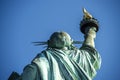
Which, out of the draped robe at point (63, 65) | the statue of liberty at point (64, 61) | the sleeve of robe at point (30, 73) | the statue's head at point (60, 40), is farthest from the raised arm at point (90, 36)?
the sleeve of robe at point (30, 73)

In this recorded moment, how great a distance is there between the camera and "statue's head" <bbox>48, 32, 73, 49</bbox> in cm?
1559

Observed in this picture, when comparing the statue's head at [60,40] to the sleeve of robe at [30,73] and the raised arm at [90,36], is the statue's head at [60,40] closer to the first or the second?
the raised arm at [90,36]

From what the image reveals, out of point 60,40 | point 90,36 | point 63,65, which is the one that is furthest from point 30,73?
point 90,36

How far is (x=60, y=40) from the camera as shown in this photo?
15.6 m

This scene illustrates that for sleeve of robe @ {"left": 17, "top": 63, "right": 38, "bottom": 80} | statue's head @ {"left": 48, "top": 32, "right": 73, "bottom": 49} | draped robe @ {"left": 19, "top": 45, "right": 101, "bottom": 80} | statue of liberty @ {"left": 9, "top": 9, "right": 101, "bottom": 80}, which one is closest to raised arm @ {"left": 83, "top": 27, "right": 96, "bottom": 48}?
statue of liberty @ {"left": 9, "top": 9, "right": 101, "bottom": 80}

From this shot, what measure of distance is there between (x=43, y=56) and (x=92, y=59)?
165 cm

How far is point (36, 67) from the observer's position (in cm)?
1421

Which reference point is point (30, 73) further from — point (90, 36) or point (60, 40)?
point (90, 36)

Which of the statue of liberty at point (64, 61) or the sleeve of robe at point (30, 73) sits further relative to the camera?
the statue of liberty at point (64, 61)

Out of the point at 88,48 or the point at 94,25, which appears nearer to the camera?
the point at 88,48

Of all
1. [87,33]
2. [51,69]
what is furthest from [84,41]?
[51,69]

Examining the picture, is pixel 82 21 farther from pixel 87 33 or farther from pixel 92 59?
pixel 92 59

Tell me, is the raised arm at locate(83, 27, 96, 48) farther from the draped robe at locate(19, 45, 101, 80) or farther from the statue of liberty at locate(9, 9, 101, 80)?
the draped robe at locate(19, 45, 101, 80)

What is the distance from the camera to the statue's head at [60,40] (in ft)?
51.1
